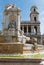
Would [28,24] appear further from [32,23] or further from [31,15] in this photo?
[31,15]

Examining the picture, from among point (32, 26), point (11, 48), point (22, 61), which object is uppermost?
point (32, 26)

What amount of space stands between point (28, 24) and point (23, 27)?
2.78 metres

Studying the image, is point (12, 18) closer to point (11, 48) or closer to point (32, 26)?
point (11, 48)

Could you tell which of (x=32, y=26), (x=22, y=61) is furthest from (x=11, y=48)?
(x=32, y=26)

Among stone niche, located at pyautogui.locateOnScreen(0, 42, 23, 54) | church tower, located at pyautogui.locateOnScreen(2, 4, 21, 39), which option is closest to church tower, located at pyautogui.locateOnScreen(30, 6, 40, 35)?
church tower, located at pyautogui.locateOnScreen(2, 4, 21, 39)

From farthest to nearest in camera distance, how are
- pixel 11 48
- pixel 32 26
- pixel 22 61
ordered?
pixel 32 26
pixel 11 48
pixel 22 61

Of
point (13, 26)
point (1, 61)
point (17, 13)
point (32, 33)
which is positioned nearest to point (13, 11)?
point (17, 13)

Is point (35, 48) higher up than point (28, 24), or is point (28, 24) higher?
point (28, 24)

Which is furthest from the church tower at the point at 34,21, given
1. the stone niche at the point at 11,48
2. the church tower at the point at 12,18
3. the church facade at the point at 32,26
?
the stone niche at the point at 11,48

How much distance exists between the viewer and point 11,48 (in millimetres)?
15664

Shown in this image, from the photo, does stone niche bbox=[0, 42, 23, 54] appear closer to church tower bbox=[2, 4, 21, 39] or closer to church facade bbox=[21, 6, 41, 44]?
church tower bbox=[2, 4, 21, 39]

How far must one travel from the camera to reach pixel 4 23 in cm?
3300

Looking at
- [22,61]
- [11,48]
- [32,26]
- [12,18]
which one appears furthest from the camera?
[32,26]

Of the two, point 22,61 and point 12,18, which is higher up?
point 12,18
